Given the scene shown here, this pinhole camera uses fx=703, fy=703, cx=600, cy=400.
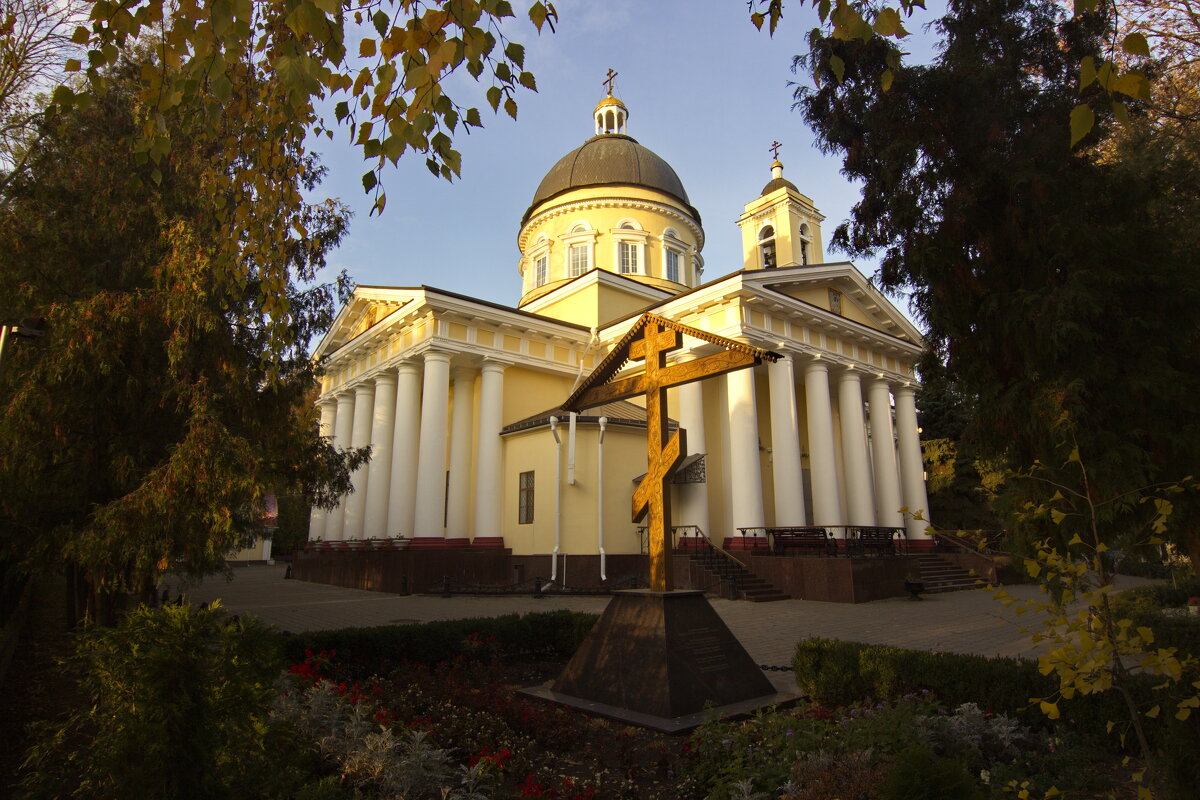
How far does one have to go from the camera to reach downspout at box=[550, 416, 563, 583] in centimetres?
1825

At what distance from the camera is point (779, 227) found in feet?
84.2

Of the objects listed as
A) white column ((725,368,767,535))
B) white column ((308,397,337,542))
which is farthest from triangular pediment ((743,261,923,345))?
white column ((308,397,337,542))

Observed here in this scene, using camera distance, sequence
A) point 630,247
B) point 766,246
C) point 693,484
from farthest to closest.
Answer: point 630,247 < point 766,246 < point 693,484

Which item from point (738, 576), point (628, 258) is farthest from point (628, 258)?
point (738, 576)

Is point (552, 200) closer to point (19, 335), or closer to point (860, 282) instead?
point (860, 282)

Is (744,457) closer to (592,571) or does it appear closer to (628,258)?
(592,571)

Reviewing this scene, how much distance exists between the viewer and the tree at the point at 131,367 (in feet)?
21.5

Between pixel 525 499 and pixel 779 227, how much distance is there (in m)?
13.8

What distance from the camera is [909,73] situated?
26.7 feet

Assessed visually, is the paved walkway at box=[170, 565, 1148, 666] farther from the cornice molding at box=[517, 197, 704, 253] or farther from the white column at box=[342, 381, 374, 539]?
the cornice molding at box=[517, 197, 704, 253]

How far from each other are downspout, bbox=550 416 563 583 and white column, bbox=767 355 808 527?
5.85 meters

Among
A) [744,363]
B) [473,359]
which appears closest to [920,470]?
[473,359]

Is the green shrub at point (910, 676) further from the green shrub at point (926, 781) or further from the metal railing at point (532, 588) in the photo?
the metal railing at point (532, 588)

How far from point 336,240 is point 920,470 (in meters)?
20.7
